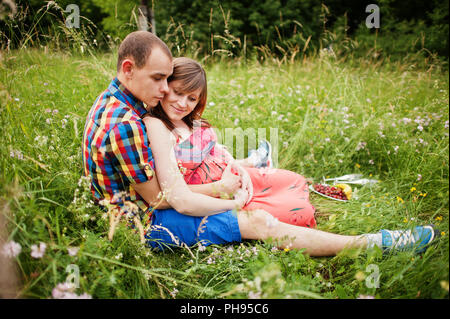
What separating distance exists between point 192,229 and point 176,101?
854 mm

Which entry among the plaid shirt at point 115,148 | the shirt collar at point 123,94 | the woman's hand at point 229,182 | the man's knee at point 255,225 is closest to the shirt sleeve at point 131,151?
the plaid shirt at point 115,148

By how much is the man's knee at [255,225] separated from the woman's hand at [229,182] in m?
0.21

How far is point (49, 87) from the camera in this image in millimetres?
2670

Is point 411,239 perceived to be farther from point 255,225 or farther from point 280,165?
point 280,165

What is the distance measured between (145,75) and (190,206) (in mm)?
811

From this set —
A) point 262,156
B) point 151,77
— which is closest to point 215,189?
point 151,77

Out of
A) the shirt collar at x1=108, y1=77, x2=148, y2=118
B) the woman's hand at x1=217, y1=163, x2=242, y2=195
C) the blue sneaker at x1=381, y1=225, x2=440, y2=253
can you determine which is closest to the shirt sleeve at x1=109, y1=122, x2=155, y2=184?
the shirt collar at x1=108, y1=77, x2=148, y2=118

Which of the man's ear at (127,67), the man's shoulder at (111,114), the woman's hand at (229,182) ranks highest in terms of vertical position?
the man's ear at (127,67)

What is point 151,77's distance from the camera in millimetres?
1596

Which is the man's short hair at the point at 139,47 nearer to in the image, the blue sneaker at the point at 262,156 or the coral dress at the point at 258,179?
the coral dress at the point at 258,179

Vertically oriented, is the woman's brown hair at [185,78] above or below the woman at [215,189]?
above

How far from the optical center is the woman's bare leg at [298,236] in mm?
1688
